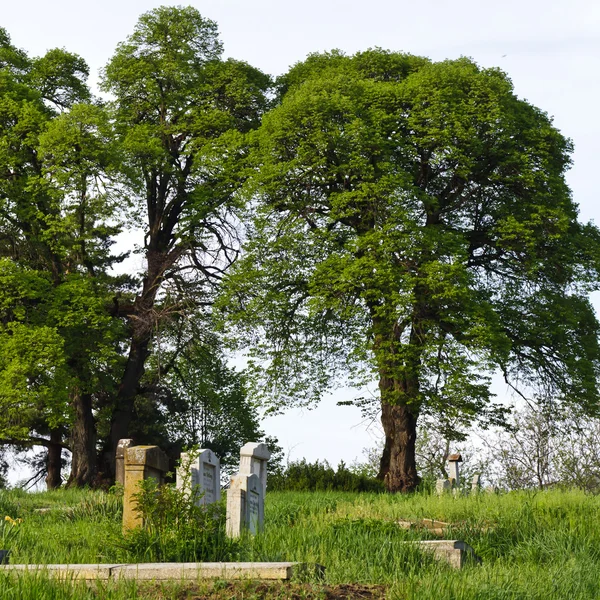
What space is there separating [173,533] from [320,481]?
13.1m

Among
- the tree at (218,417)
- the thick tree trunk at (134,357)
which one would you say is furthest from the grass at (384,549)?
the tree at (218,417)

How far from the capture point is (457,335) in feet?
74.0

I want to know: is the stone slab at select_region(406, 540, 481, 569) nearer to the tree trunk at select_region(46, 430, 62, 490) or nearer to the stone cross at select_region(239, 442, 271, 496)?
the stone cross at select_region(239, 442, 271, 496)

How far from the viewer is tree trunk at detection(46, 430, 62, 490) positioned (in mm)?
29234

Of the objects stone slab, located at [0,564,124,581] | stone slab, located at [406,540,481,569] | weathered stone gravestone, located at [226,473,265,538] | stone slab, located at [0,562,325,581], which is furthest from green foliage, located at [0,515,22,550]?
stone slab, located at [406,540,481,569]

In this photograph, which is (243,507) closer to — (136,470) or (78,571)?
(136,470)

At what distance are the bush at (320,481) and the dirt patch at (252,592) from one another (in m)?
13.6

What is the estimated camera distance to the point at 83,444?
994 inches

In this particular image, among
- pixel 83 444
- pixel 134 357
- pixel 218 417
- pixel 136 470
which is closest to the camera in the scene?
pixel 136 470

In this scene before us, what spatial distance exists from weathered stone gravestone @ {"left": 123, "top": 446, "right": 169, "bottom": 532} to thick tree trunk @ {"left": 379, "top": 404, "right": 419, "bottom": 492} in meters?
13.0

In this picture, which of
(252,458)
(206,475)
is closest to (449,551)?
(252,458)

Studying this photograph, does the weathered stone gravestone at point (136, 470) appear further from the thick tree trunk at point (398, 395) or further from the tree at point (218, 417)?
the tree at point (218, 417)

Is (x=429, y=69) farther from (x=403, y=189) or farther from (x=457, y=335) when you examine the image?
(x=457, y=335)

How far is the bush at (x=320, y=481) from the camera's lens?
21.4m
